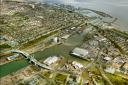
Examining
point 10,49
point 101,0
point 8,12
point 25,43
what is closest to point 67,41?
point 25,43

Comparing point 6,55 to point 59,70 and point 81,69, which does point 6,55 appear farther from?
point 81,69

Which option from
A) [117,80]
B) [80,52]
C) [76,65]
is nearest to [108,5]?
[80,52]

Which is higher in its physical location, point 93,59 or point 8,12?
point 8,12

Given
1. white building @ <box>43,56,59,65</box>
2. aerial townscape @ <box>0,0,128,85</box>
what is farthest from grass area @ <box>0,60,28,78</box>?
white building @ <box>43,56,59,65</box>

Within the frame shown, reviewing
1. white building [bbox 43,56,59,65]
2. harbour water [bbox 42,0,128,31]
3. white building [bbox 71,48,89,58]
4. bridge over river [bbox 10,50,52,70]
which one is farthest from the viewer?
harbour water [bbox 42,0,128,31]

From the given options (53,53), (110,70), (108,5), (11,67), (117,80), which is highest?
(108,5)

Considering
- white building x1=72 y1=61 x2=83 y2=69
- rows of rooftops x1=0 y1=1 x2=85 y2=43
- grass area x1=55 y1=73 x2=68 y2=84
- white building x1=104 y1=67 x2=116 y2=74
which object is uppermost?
rows of rooftops x1=0 y1=1 x2=85 y2=43

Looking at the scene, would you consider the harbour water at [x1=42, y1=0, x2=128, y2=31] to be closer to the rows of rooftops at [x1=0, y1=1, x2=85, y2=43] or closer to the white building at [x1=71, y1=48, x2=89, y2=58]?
the rows of rooftops at [x1=0, y1=1, x2=85, y2=43]

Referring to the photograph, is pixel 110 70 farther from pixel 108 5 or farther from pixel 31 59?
pixel 108 5
